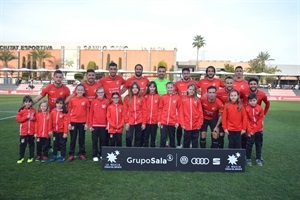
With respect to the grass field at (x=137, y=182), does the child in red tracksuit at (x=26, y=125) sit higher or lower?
higher

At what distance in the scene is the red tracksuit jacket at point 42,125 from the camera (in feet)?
20.4

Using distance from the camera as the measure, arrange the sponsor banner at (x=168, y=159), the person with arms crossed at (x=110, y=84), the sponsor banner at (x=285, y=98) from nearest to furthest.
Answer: the sponsor banner at (x=168, y=159)
the person with arms crossed at (x=110, y=84)
the sponsor banner at (x=285, y=98)

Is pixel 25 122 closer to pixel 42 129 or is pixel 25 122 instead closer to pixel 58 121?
pixel 42 129

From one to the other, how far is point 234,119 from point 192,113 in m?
0.92

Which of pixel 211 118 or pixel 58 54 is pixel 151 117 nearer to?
pixel 211 118

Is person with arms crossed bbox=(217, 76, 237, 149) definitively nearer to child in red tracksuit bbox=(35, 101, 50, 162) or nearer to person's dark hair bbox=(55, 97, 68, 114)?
person's dark hair bbox=(55, 97, 68, 114)

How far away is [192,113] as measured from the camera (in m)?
6.24

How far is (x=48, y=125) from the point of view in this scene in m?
6.29

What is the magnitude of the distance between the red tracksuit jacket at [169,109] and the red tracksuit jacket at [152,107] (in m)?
0.11

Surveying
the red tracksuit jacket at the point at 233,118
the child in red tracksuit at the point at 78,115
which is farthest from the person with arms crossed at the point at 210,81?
the child in red tracksuit at the point at 78,115

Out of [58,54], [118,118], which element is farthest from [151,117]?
[58,54]

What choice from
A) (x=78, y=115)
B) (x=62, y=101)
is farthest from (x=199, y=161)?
(x=62, y=101)

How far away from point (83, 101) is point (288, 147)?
→ 6.03m

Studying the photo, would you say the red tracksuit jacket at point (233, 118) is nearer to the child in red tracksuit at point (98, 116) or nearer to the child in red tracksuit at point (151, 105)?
the child in red tracksuit at point (151, 105)
